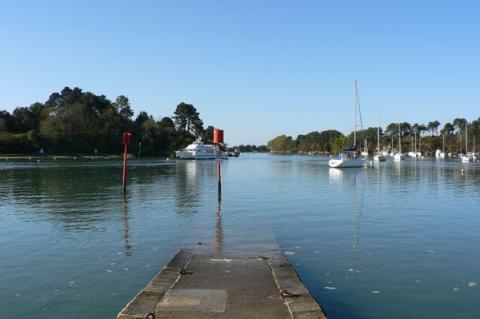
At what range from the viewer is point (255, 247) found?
49.2ft

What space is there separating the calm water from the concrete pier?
97 cm

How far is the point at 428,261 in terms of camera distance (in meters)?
14.2

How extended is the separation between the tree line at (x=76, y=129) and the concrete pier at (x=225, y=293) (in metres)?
144

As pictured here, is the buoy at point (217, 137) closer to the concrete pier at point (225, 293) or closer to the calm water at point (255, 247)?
the calm water at point (255, 247)

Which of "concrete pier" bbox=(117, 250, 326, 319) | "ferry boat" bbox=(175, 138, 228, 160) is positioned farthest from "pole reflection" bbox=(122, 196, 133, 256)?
"ferry boat" bbox=(175, 138, 228, 160)

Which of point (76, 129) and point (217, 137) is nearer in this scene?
point (217, 137)

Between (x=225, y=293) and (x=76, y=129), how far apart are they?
16838cm

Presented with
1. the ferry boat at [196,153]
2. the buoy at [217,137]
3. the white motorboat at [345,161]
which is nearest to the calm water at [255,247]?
the buoy at [217,137]

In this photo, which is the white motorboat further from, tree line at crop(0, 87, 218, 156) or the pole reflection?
tree line at crop(0, 87, 218, 156)

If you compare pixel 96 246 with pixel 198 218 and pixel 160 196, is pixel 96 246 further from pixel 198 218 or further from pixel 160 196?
pixel 160 196

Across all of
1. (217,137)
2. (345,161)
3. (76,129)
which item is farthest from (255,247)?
(76,129)

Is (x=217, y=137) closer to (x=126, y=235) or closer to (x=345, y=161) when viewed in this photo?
(x=126, y=235)

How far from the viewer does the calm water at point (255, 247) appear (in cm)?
1054

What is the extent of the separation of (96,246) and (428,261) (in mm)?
10535
